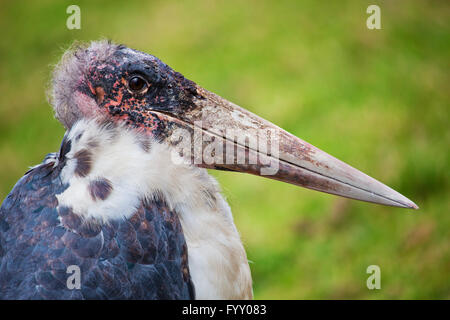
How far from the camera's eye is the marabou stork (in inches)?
78.7

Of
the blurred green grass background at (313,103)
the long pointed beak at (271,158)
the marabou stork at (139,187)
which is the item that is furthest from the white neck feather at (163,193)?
the blurred green grass background at (313,103)

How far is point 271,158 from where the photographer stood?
7.53 feet

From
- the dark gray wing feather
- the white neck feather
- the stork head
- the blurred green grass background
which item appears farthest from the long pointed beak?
the blurred green grass background

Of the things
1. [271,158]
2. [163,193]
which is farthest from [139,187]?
[271,158]

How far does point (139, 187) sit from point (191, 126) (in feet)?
1.14

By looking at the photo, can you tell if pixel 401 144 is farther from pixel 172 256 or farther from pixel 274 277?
pixel 172 256

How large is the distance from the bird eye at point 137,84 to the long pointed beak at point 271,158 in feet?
0.59

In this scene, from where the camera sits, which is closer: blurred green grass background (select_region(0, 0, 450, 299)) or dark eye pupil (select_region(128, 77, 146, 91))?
dark eye pupil (select_region(128, 77, 146, 91))

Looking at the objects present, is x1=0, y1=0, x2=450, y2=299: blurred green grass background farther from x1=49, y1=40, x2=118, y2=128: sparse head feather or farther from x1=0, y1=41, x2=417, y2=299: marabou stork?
x1=0, y1=41, x2=417, y2=299: marabou stork

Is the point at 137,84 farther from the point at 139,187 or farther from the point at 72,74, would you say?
the point at 139,187

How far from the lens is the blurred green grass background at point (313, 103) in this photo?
13.5 feet

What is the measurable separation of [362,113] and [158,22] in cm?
313

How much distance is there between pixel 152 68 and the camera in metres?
2.28
